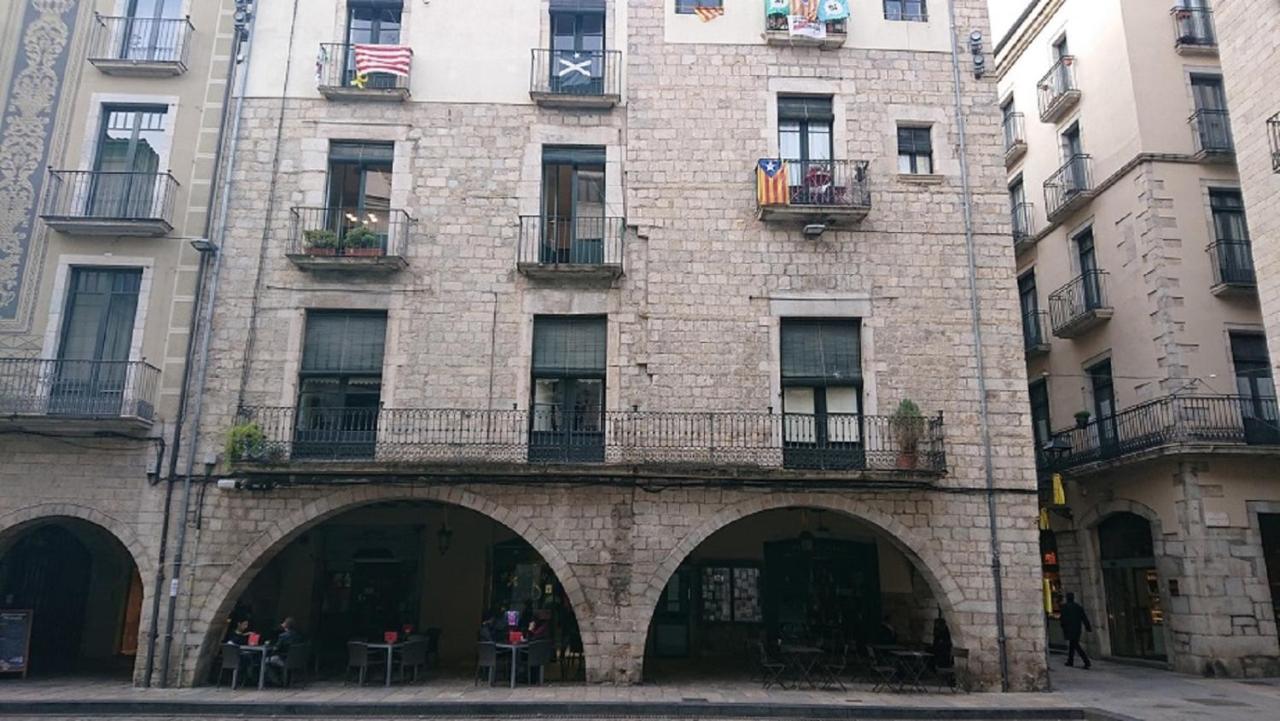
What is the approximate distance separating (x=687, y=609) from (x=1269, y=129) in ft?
43.9

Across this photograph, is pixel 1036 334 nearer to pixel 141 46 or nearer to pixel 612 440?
pixel 612 440

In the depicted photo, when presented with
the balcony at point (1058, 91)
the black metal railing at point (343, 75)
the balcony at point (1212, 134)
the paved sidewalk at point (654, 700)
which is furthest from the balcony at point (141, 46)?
the balcony at point (1212, 134)

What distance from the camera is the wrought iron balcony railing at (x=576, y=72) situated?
15.1 m

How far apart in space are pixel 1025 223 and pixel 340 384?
17999mm

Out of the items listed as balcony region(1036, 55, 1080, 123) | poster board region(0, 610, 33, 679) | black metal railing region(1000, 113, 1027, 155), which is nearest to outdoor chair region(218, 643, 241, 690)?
poster board region(0, 610, 33, 679)

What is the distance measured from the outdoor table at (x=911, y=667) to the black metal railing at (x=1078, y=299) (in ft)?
32.0

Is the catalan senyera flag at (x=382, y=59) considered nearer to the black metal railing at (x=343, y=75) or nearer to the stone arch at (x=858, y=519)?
the black metal railing at (x=343, y=75)

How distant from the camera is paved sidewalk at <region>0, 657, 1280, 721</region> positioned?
11.4 metres

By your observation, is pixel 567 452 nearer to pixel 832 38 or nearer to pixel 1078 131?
pixel 832 38

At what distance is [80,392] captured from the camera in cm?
1361

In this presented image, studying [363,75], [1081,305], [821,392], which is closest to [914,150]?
[821,392]

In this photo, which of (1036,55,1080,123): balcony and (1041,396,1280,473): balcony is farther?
(1036,55,1080,123): balcony

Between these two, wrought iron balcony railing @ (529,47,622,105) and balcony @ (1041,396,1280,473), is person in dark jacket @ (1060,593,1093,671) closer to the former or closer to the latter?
balcony @ (1041,396,1280,473)

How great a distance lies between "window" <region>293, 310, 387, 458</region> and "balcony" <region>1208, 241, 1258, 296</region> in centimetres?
1668
